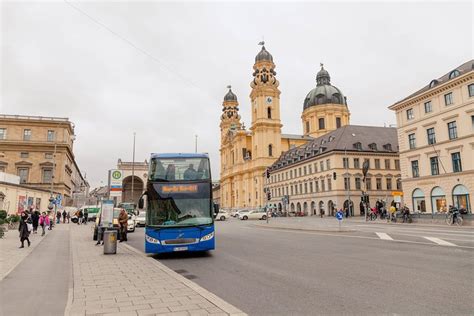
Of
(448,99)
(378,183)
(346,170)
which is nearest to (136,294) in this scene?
(448,99)

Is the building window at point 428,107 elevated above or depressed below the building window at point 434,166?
above

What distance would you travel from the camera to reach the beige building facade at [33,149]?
6644 cm

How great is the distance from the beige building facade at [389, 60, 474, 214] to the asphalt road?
27.2 metres

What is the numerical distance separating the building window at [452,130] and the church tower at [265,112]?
2132 inches

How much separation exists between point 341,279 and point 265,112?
84.9m

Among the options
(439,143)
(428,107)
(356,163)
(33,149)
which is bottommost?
(439,143)

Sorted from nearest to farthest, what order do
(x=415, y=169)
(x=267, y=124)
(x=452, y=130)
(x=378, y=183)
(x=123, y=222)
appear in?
(x=123, y=222), (x=452, y=130), (x=415, y=169), (x=378, y=183), (x=267, y=124)

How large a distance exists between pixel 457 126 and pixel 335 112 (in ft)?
185

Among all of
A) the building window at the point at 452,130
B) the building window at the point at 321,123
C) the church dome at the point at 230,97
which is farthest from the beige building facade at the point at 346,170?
the church dome at the point at 230,97

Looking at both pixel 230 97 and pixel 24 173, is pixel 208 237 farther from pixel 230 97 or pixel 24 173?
pixel 230 97

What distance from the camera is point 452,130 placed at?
38.5 m

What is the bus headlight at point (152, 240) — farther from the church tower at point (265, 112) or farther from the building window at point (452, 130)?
the church tower at point (265, 112)

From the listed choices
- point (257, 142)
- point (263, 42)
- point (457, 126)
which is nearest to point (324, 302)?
point (457, 126)

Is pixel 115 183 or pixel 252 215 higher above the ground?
pixel 115 183
